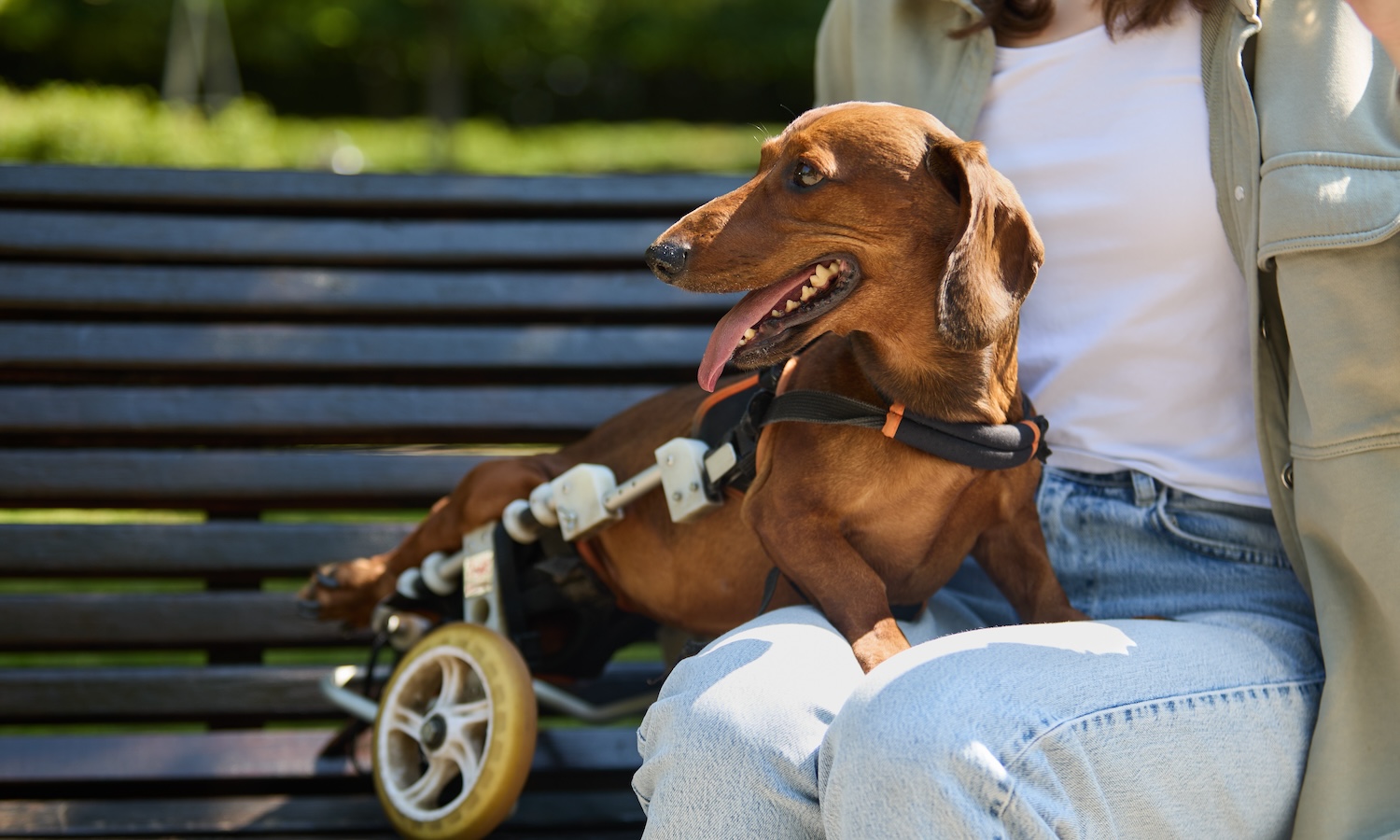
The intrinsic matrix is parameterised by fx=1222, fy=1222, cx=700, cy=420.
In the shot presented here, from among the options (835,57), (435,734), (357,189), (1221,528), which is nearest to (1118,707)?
(1221,528)

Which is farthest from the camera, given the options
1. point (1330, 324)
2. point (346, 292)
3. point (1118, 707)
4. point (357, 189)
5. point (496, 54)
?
point (496, 54)

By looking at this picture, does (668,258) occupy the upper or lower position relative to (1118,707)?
upper

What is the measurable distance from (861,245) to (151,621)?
189 centimetres

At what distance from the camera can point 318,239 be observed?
2.99 m

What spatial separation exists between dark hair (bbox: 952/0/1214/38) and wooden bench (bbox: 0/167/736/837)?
2.80 feet

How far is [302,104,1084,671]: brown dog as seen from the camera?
1695 millimetres

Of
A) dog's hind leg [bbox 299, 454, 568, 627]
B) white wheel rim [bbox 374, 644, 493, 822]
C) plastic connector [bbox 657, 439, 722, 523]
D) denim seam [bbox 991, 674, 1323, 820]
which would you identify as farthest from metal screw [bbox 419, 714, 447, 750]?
denim seam [bbox 991, 674, 1323, 820]

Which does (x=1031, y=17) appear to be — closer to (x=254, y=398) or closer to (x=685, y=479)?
(x=685, y=479)

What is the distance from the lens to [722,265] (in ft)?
5.53

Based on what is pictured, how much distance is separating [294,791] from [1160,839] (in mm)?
1735

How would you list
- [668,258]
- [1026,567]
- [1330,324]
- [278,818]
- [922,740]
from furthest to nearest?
[278,818], [1026,567], [1330,324], [668,258], [922,740]

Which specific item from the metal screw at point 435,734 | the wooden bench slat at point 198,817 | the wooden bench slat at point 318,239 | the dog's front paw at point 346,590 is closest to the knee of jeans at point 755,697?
the metal screw at point 435,734

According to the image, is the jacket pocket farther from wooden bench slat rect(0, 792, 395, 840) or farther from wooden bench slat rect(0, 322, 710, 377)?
wooden bench slat rect(0, 792, 395, 840)

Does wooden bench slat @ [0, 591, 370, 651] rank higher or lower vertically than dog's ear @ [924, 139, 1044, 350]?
lower
